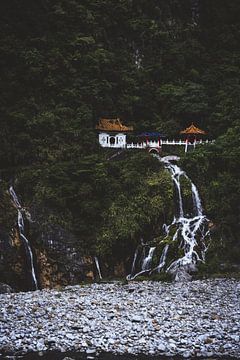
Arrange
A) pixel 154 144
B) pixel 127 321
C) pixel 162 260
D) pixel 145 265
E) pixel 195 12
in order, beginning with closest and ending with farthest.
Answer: pixel 127 321
pixel 162 260
pixel 145 265
pixel 154 144
pixel 195 12

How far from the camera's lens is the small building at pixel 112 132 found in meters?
35.8

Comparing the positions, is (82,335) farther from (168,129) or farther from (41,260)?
(168,129)

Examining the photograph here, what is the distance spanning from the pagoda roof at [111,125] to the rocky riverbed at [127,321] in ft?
61.5

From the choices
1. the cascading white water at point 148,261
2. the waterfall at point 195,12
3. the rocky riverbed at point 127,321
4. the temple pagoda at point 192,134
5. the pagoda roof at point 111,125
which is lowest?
the rocky riverbed at point 127,321

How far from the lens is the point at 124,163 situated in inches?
1199

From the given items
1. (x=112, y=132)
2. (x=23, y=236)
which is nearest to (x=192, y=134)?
(x=112, y=132)

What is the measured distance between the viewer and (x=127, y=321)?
46.7ft

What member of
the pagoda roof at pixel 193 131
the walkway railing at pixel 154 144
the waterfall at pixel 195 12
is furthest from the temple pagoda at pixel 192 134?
the waterfall at pixel 195 12

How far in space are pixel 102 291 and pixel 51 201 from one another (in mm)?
8790

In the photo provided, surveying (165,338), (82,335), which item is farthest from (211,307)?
→ (82,335)

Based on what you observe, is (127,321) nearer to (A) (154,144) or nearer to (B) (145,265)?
(B) (145,265)

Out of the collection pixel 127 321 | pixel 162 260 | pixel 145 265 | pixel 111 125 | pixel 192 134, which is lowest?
pixel 127 321

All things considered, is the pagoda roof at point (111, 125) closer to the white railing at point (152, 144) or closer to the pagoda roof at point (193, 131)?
the white railing at point (152, 144)

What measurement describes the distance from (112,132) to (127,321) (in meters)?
23.6
